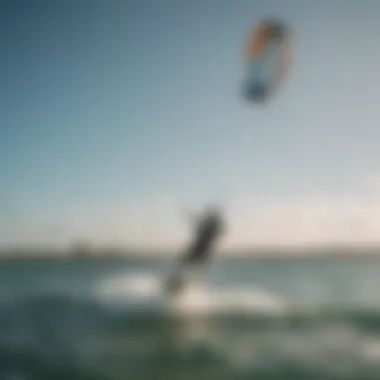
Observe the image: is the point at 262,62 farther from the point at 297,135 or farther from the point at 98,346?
the point at 98,346

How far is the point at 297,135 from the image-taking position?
2.34 metres

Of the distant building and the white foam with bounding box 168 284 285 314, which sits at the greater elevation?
the distant building

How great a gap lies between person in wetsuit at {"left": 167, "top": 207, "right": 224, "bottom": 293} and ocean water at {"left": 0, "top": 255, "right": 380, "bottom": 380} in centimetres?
7

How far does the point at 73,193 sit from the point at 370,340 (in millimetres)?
1256

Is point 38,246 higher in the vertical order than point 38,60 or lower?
lower

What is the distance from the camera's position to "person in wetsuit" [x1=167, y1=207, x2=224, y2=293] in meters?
2.29

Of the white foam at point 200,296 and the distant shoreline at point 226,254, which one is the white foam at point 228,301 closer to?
the white foam at point 200,296

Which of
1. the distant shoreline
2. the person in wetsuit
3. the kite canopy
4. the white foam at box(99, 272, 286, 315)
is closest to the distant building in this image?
Answer: the distant shoreline

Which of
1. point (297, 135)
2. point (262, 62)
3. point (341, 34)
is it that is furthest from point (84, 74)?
point (341, 34)

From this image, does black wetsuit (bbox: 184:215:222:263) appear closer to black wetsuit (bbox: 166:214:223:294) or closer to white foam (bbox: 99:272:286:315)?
black wetsuit (bbox: 166:214:223:294)

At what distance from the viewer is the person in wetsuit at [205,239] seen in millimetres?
2287

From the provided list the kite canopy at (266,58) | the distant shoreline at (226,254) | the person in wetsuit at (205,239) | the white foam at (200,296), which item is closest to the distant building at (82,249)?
the distant shoreline at (226,254)

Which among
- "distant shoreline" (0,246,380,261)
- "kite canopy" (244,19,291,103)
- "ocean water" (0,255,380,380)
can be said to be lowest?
"ocean water" (0,255,380,380)

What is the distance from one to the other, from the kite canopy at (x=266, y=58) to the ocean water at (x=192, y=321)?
2.09 ft
